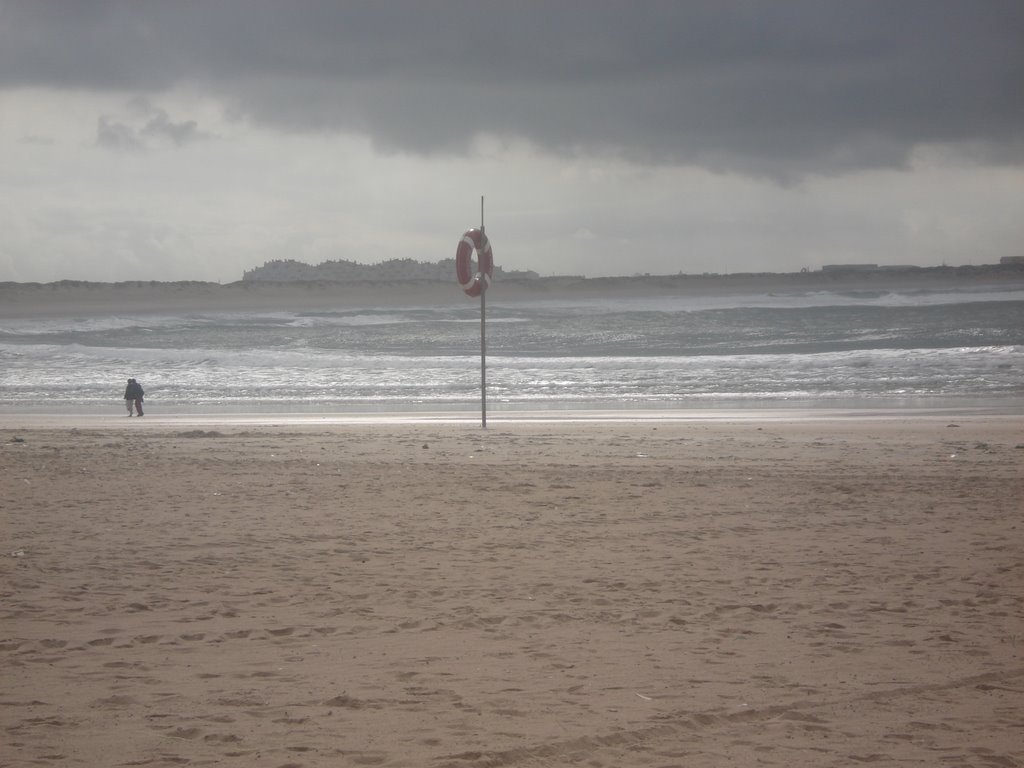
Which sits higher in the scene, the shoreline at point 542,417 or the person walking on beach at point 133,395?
the person walking on beach at point 133,395

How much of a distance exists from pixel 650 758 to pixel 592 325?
4283 centimetres

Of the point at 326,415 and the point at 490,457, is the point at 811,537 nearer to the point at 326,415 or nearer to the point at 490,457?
the point at 490,457

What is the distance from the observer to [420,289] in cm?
6169

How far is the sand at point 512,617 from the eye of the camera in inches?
151

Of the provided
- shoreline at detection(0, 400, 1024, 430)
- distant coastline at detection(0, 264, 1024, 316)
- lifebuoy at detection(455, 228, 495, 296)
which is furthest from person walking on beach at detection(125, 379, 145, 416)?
distant coastline at detection(0, 264, 1024, 316)

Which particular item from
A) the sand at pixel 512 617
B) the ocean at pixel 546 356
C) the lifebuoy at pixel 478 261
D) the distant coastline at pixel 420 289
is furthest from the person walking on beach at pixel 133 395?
the distant coastline at pixel 420 289

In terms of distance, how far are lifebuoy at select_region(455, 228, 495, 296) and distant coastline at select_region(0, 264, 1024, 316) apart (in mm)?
39019

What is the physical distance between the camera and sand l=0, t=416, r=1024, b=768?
3848mm

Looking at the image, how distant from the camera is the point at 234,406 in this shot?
24406mm

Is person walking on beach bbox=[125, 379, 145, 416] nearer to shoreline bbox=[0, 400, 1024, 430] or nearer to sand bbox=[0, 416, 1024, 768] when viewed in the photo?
shoreline bbox=[0, 400, 1024, 430]

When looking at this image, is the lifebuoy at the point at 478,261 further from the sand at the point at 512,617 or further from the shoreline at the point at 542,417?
the sand at the point at 512,617

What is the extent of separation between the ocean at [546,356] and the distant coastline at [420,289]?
3.87 m

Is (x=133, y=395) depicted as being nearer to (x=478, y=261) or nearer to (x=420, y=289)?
(x=478, y=261)

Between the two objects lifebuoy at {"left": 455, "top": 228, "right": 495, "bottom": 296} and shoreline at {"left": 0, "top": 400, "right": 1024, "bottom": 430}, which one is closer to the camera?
lifebuoy at {"left": 455, "top": 228, "right": 495, "bottom": 296}
